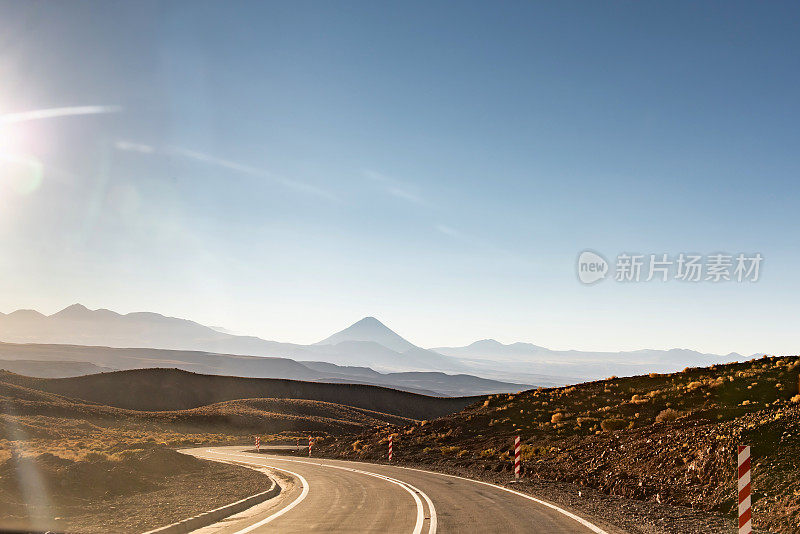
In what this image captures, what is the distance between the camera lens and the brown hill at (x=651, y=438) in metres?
14.8

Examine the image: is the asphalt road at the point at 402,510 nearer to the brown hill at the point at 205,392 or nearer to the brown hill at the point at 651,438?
the brown hill at the point at 651,438

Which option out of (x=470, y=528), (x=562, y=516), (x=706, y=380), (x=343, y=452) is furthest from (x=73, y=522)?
(x=706, y=380)

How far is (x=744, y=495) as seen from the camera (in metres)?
10.6

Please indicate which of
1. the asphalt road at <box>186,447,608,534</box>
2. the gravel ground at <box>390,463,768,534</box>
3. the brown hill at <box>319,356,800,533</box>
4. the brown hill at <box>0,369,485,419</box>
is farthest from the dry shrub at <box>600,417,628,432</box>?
the brown hill at <box>0,369,485,419</box>

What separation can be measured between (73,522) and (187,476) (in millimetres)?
11095

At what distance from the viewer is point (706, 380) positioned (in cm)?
4144

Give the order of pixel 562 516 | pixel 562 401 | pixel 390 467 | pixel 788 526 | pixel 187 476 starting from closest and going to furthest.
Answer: pixel 788 526 → pixel 562 516 → pixel 187 476 → pixel 390 467 → pixel 562 401

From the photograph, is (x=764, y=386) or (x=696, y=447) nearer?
(x=696, y=447)

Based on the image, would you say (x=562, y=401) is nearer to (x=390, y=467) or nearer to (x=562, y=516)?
(x=390, y=467)

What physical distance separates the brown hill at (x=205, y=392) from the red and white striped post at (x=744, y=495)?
117 metres

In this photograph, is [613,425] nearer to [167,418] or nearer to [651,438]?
[651,438]

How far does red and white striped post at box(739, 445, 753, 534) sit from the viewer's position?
10359 millimetres

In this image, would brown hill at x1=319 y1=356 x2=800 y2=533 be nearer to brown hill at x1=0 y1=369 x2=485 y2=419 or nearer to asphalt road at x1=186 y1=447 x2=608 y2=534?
asphalt road at x1=186 y1=447 x2=608 y2=534

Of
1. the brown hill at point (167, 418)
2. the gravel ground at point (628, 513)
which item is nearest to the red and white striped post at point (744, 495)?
the gravel ground at point (628, 513)
